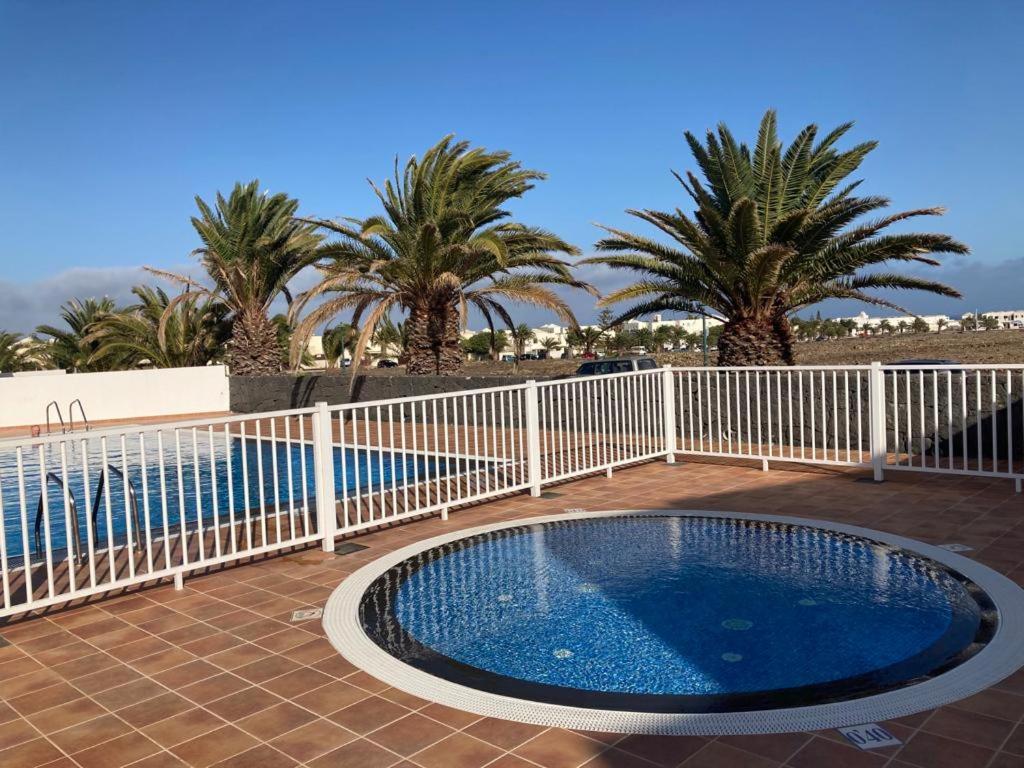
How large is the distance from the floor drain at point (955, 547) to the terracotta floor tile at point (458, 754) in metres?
→ 3.77

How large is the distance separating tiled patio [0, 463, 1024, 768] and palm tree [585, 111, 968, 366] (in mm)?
6117

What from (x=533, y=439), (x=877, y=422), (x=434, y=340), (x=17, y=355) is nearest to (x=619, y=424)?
(x=533, y=439)

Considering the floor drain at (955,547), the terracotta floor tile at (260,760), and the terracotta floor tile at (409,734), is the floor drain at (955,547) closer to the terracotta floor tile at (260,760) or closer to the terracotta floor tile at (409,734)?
the terracotta floor tile at (409,734)

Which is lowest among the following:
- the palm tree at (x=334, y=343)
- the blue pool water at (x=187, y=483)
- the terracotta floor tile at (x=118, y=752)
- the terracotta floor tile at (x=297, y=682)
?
the blue pool water at (x=187, y=483)

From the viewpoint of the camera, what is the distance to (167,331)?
24.0 meters

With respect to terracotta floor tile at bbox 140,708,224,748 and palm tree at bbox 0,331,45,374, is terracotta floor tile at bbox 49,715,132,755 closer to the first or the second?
terracotta floor tile at bbox 140,708,224,748

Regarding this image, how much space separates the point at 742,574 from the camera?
15.3ft

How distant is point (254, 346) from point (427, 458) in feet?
52.2

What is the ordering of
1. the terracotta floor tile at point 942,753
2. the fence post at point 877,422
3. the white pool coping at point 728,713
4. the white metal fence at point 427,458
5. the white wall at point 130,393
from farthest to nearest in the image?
the white wall at point 130,393, the fence post at point 877,422, the white metal fence at point 427,458, the white pool coping at point 728,713, the terracotta floor tile at point 942,753

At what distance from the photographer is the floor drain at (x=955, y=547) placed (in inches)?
188

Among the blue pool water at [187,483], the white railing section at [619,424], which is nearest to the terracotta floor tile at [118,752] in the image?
the blue pool water at [187,483]

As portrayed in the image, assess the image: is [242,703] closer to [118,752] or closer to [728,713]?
[118,752]

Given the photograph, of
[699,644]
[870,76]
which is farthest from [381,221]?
[699,644]

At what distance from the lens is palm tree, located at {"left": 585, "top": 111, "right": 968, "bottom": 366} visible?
33.7 feet
